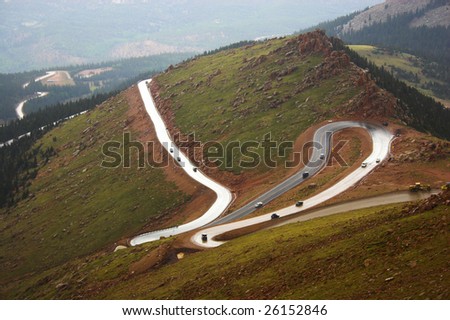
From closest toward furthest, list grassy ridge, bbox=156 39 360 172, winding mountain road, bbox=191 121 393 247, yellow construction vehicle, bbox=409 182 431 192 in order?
yellow construction vehicle, bbox=409 182 431 192, winding mountain road, bbox=191 121 393 247, grassy ridge, bbox=156 39 360 172

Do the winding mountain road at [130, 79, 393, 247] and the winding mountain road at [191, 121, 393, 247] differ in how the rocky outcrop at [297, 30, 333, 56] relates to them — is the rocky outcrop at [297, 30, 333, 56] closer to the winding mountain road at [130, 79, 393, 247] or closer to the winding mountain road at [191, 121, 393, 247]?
the winding mountain road at [130, 79, 393, 247]

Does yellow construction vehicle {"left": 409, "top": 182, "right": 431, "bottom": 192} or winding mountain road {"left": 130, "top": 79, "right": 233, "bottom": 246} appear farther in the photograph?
winding mountain road {"left": 130, "top": 79, "right": 233, "bottom": 246}

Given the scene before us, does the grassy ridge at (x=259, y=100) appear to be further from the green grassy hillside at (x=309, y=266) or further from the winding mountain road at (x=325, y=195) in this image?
the green grassy hillside at (x=309, y=266)

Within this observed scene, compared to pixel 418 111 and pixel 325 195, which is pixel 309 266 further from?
pixel 418 111

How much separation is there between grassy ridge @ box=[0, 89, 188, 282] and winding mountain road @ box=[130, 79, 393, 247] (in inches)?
360

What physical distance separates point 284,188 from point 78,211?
6189cm

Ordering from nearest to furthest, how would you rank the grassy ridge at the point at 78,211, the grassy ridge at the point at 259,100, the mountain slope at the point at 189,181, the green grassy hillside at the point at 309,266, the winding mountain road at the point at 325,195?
the green grassy hillside at the point at 309,266 < the mountain slope at the point at 189,181 < the winding mountain road at the point at 325,195 < the grassy ridge at the point at 78,211 < the grassy ridge at the point at 259,100

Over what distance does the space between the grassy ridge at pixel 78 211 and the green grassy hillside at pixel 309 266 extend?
105 ft

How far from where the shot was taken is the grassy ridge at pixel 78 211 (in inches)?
4594

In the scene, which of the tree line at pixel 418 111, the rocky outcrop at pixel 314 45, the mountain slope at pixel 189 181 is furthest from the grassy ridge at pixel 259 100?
the tree line at pixel 418 111

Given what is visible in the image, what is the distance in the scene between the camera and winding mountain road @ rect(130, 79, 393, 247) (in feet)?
315

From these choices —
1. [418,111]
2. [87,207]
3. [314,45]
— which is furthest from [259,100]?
[87,207]

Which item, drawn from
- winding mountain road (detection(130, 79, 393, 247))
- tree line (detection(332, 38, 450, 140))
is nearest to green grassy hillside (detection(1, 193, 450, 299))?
winding mountain road (detection(130, 79, 393, 247))

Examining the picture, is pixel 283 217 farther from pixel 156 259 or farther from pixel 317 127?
pixel 317 127
